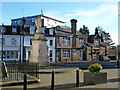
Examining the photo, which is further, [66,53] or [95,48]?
[95,48]

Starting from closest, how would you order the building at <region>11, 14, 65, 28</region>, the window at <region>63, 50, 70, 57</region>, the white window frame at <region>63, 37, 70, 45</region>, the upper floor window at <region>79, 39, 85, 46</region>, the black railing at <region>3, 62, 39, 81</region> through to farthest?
the black railing at <region>3, 62, 39, 81</region> < the window at <region>63, 50, 70, 57</region> < the white window frame at <region>63, 37, 70, 45</region> < the upper floor window at <region>79, 39, 85, 46</region> < the building at <region>11, 14, 65, 28</region>

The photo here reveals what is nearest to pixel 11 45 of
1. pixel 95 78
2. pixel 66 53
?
pixel 66 53

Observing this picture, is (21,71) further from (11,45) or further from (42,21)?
(42,21)

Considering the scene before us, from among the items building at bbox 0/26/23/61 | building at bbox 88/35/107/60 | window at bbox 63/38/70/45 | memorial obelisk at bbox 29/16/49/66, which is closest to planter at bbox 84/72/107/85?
memorial obelisk at bbox 29/16/49/66

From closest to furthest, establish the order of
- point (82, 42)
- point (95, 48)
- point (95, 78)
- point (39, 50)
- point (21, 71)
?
1. point (95, 78)
2. point (21, 71)
3. point (39, 50)
4. point (82, 42)
5. point (95, 48)

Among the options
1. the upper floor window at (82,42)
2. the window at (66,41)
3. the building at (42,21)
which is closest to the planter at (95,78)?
the window at (66,41)

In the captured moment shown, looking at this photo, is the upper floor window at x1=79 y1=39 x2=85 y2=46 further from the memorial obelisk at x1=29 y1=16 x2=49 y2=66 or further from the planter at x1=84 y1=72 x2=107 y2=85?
the planter at x1=84 y1=72 x2=107 y2=85

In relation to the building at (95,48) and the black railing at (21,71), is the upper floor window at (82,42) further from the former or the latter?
the black railing at (21,71)

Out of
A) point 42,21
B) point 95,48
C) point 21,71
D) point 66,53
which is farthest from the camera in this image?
point 42,21

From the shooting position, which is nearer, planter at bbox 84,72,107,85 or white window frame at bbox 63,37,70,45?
planter at bbox 84,72,107,85

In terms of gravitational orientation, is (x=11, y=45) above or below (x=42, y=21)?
below

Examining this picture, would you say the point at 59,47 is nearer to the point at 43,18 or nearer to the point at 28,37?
the point at 28,37

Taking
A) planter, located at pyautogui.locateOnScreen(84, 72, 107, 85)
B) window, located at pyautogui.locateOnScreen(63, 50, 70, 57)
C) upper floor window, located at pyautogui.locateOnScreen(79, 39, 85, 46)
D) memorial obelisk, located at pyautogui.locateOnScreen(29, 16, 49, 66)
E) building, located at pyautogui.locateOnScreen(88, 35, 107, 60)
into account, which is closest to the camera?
planter, located at pyautogui.locateOnScreen(84, 72, 107, 85)

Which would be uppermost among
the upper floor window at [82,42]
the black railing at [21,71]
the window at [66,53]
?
the upper floor window at [82,42]
